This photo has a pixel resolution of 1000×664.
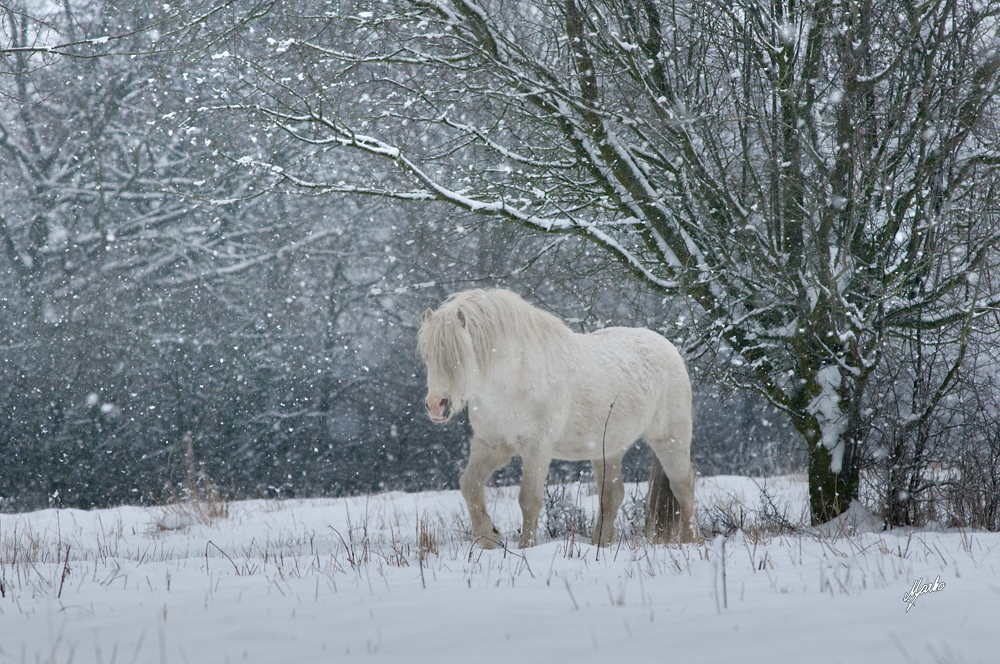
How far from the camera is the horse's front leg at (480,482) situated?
4.62 meters

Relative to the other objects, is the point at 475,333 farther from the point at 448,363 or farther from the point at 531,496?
the point at 531,496

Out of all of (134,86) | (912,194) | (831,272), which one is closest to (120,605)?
(831,272)

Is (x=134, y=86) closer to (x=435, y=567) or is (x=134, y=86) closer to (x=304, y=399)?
(x=304, y=399)

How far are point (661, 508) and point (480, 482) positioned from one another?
203 centimetres

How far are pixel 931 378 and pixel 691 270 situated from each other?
199 centimetres

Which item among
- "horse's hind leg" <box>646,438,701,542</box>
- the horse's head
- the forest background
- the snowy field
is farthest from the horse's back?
the snowy field

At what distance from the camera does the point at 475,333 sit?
14.8 ft

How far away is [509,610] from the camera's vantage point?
223cm

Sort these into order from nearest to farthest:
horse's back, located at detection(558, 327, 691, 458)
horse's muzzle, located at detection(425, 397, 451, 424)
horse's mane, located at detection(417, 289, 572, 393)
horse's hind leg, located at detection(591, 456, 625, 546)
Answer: horse's muzzle, located at detection(425, 397, 451, 424) < horse's mane, located at detection(417, 289, 572, 393) < horse's back, located at detection(558, 327, 691, 458) < horse's hind leg, located at detection(591, 456, 625, 546)

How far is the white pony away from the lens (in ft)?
14.7

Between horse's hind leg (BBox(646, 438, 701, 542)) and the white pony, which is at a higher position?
the white pony

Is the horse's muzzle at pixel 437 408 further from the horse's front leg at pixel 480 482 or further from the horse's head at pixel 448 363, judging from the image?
the horse's front leg at pixel 480 482

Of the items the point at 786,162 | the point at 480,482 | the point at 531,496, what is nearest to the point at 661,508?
the point at 531,496

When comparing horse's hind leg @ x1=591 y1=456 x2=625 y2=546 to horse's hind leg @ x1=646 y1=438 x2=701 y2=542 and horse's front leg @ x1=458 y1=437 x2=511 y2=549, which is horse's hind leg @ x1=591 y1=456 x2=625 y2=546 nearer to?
horse's hind leg @ x1=646 y1=438 x2=701 y2=542
